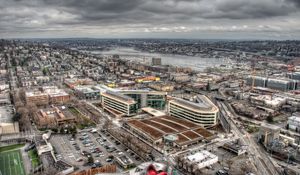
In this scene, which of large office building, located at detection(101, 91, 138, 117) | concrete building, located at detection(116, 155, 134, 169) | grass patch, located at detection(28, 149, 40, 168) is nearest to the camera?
concrete building, located at detection(116, 155, 134, 169)

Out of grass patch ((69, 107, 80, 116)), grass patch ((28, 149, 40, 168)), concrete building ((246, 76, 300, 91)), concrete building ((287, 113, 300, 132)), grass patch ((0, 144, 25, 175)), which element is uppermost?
concrete building ((246, 76, 300, 91))

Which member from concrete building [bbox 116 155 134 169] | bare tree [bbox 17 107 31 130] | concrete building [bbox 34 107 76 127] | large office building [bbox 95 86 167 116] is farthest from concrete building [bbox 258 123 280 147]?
bare tree [bbox 17 107 31 130]

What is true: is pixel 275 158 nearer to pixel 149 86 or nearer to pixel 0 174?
pixel 0 174

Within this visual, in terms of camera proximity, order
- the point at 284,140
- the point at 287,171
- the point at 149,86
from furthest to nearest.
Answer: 1. the point at 149,86
2. the point at 284,140
3. the point at 287,171

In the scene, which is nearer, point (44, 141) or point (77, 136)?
point (44, 141)

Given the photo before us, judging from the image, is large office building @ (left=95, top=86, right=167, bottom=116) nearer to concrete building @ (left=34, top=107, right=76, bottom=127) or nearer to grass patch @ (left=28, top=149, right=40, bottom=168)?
concrete building @ (left=34, top=107, right=76, bottom=127)

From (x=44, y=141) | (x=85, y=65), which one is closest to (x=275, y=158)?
(x=44, y=141)
